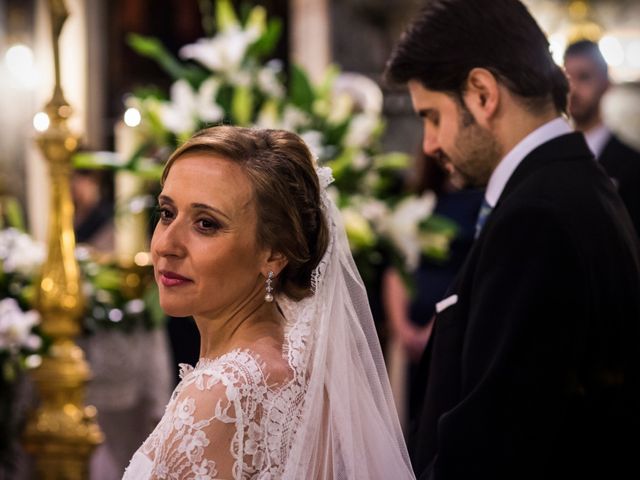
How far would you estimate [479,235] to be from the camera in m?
2.81

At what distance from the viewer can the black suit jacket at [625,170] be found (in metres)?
4.21

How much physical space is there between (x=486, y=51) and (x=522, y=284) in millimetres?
649

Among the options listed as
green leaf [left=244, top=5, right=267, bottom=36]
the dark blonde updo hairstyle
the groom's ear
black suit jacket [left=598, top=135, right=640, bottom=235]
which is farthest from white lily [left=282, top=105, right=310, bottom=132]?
the dark blonde updo hairstyle

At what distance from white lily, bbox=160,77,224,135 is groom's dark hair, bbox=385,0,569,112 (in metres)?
1.80

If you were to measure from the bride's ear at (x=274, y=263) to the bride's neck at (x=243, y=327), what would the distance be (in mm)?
52

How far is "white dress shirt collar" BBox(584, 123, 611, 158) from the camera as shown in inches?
182

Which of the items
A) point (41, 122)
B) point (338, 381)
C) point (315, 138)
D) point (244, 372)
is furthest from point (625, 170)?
point (244, 372)

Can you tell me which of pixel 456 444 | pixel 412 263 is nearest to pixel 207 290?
pixel 456 444

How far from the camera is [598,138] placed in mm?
4672

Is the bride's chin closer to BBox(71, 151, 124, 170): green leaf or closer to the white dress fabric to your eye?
the white dress fabric

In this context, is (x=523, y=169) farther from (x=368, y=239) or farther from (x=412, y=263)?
(x=412, y=263)

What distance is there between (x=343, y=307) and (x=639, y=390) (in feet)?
2.26

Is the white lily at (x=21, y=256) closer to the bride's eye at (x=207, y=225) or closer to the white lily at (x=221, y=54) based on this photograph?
the white lily at (x=221, y=54)

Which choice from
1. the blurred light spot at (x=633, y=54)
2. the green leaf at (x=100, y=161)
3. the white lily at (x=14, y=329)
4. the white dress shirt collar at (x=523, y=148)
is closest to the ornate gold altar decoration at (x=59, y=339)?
the white lily at (x=14, y=329)
